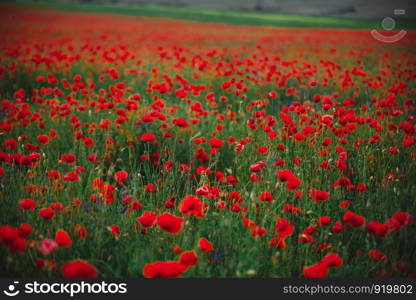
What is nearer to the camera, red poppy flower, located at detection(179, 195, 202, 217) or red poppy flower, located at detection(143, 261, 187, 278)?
red poppy flower, located at detection(143, 261, 187, 278)

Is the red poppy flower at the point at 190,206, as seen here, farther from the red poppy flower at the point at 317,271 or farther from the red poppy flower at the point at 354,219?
the red poppy flower at the point at 354,219

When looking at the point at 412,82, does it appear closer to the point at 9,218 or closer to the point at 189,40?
the point at 9,218

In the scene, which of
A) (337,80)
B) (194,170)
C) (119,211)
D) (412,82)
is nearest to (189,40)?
(337,80)

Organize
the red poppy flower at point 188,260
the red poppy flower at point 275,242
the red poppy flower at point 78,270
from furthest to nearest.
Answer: the red poppy flower at point 275,242, the red poppy flower at point 188,260, the red poppy flower at point 78,270

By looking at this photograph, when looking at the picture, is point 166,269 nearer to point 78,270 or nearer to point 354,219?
point 78,270

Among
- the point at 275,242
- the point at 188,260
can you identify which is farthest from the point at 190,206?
the point at 275,242

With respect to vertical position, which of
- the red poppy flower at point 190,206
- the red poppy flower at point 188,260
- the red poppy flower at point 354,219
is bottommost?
the red poppy flower at point 188,260

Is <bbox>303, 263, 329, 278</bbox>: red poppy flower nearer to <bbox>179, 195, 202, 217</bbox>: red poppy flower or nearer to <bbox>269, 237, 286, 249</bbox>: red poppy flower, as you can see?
<bbox>269, 237, 286, 249</bbox>: red poppy flower

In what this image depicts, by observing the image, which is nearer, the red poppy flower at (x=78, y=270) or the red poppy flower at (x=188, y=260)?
the red poppy flower at (x=78, y=270)

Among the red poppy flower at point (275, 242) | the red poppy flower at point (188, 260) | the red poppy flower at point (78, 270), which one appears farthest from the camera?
the red poppy flower at point (275, 242)

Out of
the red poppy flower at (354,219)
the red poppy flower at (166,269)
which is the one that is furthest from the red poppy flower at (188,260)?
the red poppy flower at (354,219)

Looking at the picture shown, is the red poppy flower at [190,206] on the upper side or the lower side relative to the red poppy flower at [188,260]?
upper

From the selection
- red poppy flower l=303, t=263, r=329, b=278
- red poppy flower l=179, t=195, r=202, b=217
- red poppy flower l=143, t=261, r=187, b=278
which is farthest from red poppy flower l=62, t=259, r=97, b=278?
red poppy flower l=303, t=263, r=329, b=278

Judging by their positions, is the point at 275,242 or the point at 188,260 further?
the point at 275,242
